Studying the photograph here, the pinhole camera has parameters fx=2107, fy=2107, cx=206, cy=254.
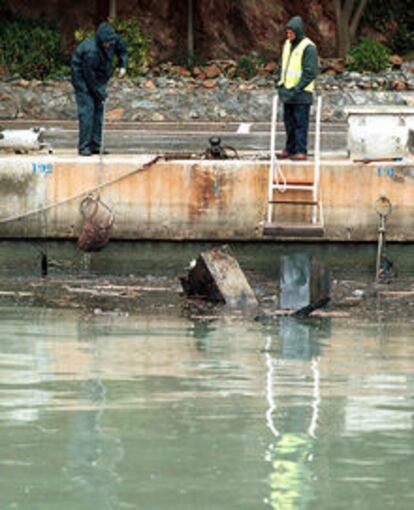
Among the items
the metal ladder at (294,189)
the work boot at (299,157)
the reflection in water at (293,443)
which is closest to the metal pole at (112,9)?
the work boot at (299,157)

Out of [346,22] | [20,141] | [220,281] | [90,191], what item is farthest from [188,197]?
[346,22]

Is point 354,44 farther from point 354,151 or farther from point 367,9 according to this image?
point 354,151

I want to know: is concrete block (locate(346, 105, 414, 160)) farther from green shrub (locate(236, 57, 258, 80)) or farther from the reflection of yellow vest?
green shrub (locate(236, 57, 258, 80))

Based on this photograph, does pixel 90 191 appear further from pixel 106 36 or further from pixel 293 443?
pixel 293 443

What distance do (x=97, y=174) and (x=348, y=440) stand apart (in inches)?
413

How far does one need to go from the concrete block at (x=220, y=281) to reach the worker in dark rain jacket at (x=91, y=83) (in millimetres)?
3769

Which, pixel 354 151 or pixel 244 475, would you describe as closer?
pixel 244 475

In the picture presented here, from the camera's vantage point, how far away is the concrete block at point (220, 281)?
21625 millimetres

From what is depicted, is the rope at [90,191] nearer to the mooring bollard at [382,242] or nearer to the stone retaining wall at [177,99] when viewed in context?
the mooring bollard at [382,242]

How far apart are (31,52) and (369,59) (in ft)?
20.5

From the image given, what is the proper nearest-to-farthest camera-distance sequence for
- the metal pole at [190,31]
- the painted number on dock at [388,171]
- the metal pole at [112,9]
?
the painted number on dock at [388,171] → the metal pole at [112,9] → the metal pole at [190,31]

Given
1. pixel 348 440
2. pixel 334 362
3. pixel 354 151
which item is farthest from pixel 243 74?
pixel 348 440

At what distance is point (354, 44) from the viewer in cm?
4147

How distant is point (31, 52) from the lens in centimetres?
3731
